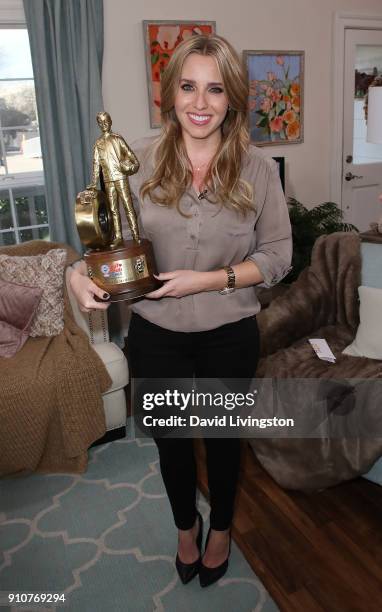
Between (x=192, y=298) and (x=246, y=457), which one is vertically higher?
(x=192, y=298)

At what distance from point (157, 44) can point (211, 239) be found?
2385 millimetres

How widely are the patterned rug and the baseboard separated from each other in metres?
0.09

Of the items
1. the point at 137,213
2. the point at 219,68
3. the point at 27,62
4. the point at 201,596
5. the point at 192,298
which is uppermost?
the point at 27,62

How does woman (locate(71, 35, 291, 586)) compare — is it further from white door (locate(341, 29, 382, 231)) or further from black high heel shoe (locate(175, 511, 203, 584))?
white door (locate(341, 29, 382, 231))

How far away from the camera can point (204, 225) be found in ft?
4.02

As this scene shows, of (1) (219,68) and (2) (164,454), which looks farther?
(2) (164,454)

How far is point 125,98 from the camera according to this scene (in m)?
3.18

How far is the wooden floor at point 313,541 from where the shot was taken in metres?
1.54

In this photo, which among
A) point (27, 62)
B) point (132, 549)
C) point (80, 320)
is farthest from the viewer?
→ point (27, 62)

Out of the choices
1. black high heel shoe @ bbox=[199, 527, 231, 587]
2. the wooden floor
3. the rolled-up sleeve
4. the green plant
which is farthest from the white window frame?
black high heel shoe @ bbox=[199, 527, 231, 587]

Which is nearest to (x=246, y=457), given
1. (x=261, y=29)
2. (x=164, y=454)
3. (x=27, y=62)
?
(x=164, y=454)

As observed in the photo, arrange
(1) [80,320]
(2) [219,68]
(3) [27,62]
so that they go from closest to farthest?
(2) [219,68] < (1) [80,320] < (3) [27,62]

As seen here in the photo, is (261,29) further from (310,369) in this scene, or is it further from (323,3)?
(310,369)

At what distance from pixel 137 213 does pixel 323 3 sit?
10.7 feet
